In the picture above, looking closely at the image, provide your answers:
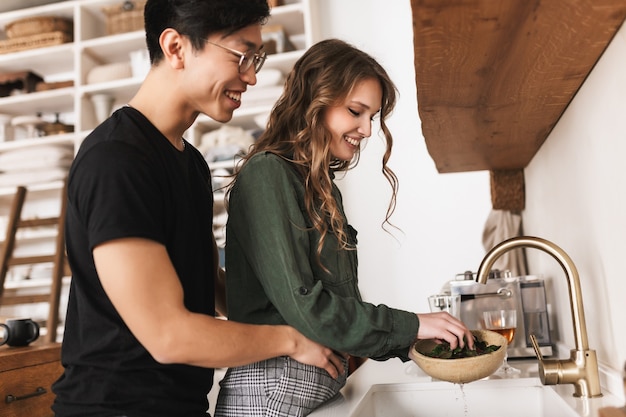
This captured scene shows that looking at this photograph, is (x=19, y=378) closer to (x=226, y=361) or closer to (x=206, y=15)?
(x=226, y=361)

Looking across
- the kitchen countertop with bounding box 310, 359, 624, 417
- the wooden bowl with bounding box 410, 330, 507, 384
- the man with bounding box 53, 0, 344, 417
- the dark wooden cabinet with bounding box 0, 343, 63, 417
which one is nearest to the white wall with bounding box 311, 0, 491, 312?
the kitchen countertop with bounding box 310, 359, 624, 417

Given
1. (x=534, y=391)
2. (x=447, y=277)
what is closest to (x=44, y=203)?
(x=447, y=277)

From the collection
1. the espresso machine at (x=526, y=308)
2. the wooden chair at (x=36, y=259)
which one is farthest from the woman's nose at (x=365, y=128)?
the wooden chair at (x=36, y=259)

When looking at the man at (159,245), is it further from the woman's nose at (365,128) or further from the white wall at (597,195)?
the white wall at (597,195)

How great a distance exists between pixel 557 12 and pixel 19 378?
1396 millimetres

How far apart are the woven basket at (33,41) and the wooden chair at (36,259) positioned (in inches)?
31.2

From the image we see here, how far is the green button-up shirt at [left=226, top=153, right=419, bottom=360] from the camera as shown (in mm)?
1157

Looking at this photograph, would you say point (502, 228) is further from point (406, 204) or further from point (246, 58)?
point (246, 58)

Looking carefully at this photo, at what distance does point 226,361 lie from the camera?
1059 mm

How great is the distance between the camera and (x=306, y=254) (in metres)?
1.21

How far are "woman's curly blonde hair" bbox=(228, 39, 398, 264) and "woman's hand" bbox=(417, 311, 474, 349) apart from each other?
0.70 feet

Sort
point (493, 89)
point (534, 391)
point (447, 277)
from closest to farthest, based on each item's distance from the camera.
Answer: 1. point (493, 89)
2. point (534, 391)
3. point (447, 277)

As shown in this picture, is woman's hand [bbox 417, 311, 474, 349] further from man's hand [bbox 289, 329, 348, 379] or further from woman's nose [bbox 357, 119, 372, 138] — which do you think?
woman's nose [bbox 357, 119, 372, 138]

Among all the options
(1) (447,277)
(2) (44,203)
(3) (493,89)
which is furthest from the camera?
(2) (44,203)
